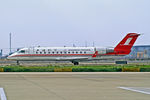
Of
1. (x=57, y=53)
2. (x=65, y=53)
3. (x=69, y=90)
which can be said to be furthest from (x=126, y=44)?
(x=69, y=90)

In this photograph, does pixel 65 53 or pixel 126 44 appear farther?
pixel 126 44

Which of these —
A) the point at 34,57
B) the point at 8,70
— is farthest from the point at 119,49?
the point at 8,70

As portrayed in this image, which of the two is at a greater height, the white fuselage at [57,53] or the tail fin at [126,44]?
the tail fin at [126,44]

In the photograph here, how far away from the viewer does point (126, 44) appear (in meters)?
56.8

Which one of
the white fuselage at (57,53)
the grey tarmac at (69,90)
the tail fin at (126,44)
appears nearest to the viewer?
the grey tarmac at (69,90)

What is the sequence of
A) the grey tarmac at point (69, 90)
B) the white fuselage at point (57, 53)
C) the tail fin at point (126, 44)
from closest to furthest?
the grey tarmac at point (69, 90)
the white fuselage at point (57, 53)
the tail fin at point (126, 44)

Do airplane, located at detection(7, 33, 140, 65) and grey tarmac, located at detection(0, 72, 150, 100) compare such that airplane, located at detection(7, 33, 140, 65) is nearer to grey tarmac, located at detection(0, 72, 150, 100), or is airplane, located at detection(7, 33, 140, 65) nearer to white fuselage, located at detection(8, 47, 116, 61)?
white fuselage, located at detection(8, 47, 116, 61)

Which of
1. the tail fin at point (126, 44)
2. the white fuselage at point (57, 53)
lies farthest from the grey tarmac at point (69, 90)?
the tail fin at point (126, 44)

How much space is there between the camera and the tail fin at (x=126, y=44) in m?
56.4

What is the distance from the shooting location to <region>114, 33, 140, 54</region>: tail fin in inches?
2222

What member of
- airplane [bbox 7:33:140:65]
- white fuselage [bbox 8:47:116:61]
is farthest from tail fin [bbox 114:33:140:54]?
white fuselage [bbox 8:47:116:61]

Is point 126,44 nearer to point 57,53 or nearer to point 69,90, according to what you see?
point 57,53

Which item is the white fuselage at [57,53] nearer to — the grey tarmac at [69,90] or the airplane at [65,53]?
the airplane at [65,53]

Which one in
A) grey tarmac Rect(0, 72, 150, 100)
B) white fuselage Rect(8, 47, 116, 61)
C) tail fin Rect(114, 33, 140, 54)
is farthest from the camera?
tail fin Rect(114, 33, 140, 54)
